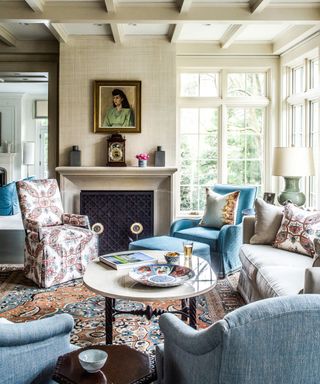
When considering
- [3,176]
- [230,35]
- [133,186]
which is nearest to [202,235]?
[133,186]

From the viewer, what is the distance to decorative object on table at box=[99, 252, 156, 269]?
3062 mm

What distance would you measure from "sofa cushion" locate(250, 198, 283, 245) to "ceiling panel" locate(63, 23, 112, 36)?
2.74 meters

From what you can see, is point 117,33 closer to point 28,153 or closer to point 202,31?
point 202,31

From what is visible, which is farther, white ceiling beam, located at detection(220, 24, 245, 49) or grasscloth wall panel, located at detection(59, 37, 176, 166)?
grasscloth wall panel, located at detection(59, 37, 176, 166)

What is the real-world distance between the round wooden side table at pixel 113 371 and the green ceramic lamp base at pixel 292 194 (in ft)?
10.7

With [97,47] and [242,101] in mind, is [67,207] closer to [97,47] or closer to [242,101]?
[97,47]

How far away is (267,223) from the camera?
12.9 feet

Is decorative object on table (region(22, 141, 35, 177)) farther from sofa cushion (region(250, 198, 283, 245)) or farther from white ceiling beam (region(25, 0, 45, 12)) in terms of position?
sofa cushion (region(250, 198, 283, 245))

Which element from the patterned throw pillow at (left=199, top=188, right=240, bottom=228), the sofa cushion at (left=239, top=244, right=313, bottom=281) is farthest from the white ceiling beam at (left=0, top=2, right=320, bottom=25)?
the sofa cushion at (left=239, top=244, right=313, bottom=281)

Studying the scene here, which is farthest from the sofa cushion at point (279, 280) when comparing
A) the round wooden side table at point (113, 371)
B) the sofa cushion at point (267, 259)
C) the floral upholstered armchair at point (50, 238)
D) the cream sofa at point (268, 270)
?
the floral upholstered armchair at point (50, 238)

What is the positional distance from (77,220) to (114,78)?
1.92 meters

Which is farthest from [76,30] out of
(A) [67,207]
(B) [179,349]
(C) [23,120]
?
(C) [23,120]

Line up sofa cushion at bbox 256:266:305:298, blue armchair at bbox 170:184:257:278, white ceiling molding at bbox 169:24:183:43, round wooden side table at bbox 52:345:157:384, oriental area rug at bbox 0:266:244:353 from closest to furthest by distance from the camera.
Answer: round wooden side table at bbox 52:345:157:384
sofa cushion at bbox 256:266:305:298
oriental area rug at bbox 0:266:244:353
blue armchair at bbox 170:184:257:278
white ceiling molding at bbox 169:24:183:43

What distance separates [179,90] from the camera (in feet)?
19.6
